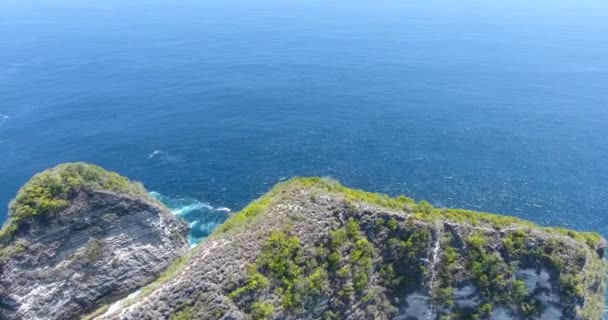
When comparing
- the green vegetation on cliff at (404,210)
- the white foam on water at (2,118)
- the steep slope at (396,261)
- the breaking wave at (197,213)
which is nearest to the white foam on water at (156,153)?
the breaking wave at (197,213)

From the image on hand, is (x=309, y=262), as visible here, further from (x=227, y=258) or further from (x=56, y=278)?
(x=56, y=278)

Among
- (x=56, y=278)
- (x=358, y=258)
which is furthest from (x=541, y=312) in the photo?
(x=56, y=278)

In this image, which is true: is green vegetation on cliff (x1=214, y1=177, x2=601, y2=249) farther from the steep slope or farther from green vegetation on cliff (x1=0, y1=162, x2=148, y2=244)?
green vegetation on cliff (x1=0, y1=162, x2=148, y2=244)

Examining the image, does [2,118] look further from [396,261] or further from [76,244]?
[396,261]

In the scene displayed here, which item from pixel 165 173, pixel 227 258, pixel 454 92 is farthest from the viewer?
pixel 454 92

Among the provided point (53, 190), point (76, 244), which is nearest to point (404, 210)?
point (76, 244)

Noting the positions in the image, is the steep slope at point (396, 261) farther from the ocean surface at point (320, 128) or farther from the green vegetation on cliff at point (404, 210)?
the ocean surface at point (320, 128)
